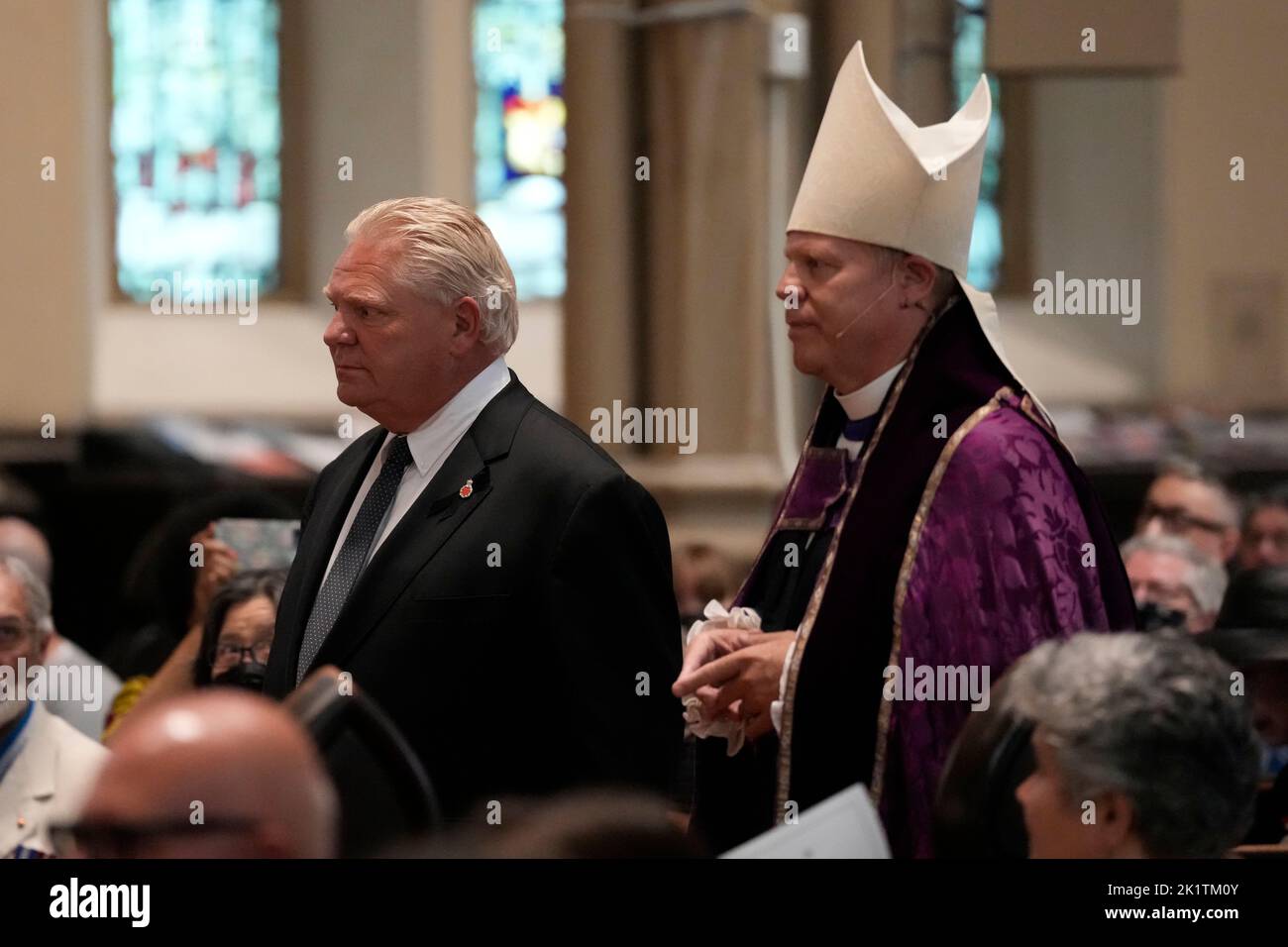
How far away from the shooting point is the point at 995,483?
10.6 ft

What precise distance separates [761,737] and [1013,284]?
26.2 feet

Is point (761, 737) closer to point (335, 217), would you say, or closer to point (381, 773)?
point (381, 773)

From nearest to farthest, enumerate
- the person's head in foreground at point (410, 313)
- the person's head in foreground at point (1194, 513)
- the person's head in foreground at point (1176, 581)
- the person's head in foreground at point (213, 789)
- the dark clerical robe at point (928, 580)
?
1. the person's head in foreground at point (213, 789)
2. the dark clerical robe at point (928, 580)
3. the person's head in foreground at point (410, 313)
4. the person's head in foreground at point (1176, 581)
5. the person's head in foreground at point (1194, 513)

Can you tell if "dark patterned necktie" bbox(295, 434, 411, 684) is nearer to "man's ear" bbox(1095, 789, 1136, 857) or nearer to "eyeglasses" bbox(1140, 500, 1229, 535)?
"man's ear" bbox(1095, 789, 1136, 857)

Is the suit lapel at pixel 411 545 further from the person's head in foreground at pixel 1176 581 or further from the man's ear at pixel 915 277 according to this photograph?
the person's head in foreground at pixel 1176 581

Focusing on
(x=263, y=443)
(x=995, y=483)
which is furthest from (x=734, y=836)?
(x=263, y=443)

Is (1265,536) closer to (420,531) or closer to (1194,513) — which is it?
(1194,513)

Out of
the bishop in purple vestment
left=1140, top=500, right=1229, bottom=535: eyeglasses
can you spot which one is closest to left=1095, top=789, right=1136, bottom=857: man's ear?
the bishop in purple vestment

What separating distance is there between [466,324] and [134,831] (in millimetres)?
1661

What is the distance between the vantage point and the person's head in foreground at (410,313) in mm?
3383

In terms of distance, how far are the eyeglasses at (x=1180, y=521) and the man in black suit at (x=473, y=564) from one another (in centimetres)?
271

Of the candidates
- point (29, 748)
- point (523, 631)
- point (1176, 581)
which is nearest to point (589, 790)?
point (523, 631)

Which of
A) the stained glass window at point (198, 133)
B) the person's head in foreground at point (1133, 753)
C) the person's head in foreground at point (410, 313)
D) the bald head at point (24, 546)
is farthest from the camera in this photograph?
the stained glass window at point (198, 133)

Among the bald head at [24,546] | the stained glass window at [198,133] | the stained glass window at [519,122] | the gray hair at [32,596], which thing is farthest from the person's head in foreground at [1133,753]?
the stained glass window at [198,133]
